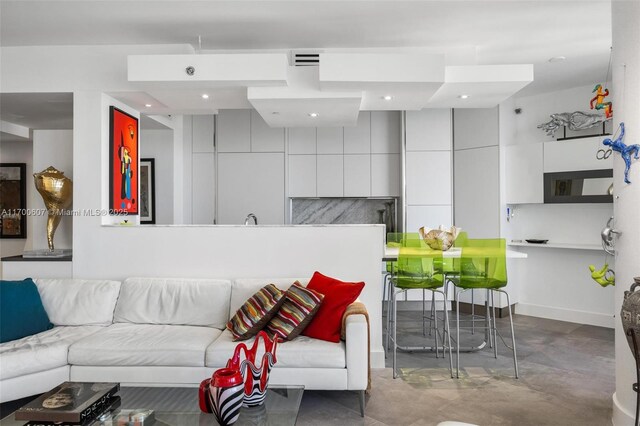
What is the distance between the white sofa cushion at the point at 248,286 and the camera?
339 cm

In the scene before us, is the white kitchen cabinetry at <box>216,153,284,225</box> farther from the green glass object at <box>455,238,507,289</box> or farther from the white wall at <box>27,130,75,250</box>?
the green glass object at <box>455,238,507,289</box>

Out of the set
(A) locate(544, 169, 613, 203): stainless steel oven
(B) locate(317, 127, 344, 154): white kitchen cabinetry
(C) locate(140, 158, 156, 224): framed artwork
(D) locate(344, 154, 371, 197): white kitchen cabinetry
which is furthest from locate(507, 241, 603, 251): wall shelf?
(C) locate(140, 158, 156, 224): framed artwork

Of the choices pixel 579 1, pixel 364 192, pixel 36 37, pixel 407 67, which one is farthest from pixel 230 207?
pixel 579 1

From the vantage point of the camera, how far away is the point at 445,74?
353 centimetres

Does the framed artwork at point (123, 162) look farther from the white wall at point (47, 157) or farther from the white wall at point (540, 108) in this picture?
the white wall at point (540, 108)

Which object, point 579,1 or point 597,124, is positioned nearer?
point 579,1

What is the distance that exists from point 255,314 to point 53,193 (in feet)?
7.73

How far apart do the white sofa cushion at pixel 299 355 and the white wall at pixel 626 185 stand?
1.73m

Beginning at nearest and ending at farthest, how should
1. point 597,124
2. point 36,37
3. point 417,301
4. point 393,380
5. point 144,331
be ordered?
point 144,331 → point 393,380 → point 36,37 → point 597,124 → point 417,301

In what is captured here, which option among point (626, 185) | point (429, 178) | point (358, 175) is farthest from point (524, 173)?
point (626, 185)

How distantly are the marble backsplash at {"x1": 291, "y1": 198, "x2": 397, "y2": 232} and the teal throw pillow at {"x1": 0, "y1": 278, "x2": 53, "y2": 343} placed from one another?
137 inches

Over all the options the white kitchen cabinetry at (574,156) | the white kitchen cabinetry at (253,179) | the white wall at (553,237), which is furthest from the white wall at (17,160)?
the white kitchen cabinetry at (574,156)

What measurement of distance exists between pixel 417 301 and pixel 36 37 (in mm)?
5174

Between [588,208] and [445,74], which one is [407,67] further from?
[588,208]
